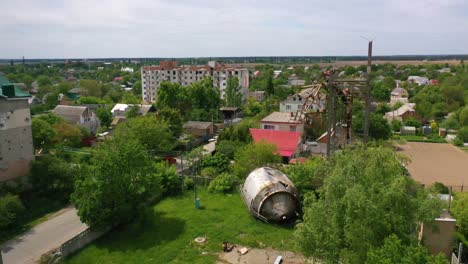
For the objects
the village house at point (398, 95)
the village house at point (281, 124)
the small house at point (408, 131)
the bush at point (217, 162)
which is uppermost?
the village house at point (398, 95)

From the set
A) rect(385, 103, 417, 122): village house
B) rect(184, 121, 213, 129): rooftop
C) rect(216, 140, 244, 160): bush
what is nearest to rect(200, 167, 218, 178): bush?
Answer: rect(216, 140, 244, 160): bush

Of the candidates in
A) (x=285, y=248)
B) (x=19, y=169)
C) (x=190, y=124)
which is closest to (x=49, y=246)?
(x=19, y=169)

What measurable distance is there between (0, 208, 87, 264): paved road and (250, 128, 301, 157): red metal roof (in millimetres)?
18221

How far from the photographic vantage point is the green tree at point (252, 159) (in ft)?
85.3

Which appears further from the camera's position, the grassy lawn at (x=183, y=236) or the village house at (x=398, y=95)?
the village house at (x=398, y=95)

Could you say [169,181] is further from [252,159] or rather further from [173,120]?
[173,120]

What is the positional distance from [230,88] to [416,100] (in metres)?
35.3

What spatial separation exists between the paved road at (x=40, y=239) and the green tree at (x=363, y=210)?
1310cm

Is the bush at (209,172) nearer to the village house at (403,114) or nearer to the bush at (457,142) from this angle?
the bush at (457,142)

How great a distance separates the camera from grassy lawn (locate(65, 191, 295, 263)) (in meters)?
17.0

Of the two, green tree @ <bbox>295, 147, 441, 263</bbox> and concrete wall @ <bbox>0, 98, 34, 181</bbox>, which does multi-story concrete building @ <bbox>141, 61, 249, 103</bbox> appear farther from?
green tree @ <bbox>295, 147, 441, 263</bbox>

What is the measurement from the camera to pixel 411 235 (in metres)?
11.5

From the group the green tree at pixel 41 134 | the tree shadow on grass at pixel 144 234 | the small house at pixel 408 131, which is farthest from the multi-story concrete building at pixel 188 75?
the tree shadow on grass at pixel 144 234

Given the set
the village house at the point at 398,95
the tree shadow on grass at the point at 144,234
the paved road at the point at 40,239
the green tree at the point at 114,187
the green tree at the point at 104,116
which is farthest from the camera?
the village house at the point at 398,95
